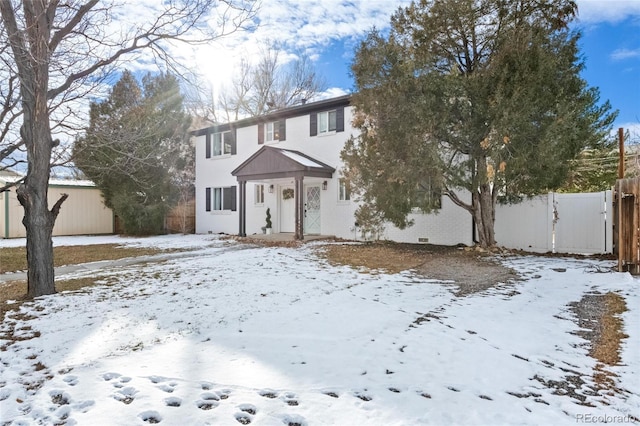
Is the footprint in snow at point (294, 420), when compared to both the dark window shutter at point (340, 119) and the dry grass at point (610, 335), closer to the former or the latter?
the dry grass at point (610, 335)

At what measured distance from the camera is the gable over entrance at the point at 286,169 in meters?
13.9

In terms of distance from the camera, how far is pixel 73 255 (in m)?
11.2

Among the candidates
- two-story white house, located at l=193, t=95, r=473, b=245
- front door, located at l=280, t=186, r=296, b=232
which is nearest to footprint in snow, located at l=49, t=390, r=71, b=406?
two-story white house, located at l=193, t=95, r=473, b=245

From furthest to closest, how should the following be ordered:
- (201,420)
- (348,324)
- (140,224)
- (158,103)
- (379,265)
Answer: (158,103) → (140,224) → (379,265) → (348,324) → (201,420)

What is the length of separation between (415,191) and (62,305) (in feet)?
27.1

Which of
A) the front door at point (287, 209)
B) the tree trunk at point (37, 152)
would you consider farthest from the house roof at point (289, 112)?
the tree trunk at point (37, 152)

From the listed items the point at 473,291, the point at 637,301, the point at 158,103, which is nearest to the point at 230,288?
the point at 473,291

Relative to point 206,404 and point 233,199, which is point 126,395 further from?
point 233,199

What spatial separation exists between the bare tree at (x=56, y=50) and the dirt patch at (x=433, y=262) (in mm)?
5630

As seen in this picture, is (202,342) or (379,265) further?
(379,265)

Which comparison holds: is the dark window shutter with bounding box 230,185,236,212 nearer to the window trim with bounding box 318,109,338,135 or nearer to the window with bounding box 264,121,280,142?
the window with bounding box 264,121,280,142

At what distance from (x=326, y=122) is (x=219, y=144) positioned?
6.38 metres

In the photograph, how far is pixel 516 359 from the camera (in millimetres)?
3482

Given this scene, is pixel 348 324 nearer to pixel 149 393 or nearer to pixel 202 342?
pixel 202 342
